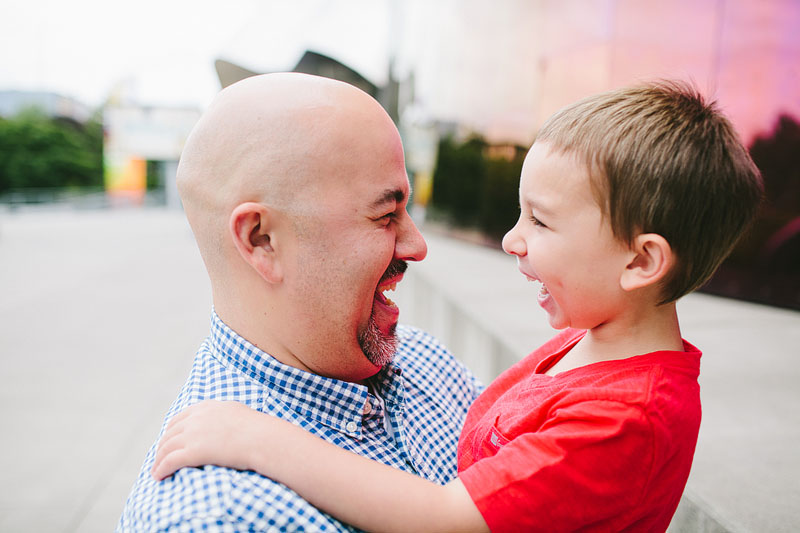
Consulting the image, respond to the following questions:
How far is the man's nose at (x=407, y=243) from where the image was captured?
141cm

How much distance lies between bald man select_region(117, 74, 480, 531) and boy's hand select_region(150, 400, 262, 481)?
123 mm

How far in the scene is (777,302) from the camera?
14.0 feet

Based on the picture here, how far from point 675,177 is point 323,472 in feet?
2.54

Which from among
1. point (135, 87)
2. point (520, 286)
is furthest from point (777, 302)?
point (135, 87)

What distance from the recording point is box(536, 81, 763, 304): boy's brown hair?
0.98 metres

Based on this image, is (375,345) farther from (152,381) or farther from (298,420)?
(152,381)

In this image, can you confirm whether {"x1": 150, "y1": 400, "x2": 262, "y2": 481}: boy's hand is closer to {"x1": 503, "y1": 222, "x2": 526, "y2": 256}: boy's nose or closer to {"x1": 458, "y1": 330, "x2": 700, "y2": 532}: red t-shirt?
{"x1": 458, "y1": 330, "x2": 700, "y2": 532}: red t-shirt

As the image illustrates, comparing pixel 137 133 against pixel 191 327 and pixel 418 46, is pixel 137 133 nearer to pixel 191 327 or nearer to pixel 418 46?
pixel 418 46

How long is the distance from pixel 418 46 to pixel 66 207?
28.8 m

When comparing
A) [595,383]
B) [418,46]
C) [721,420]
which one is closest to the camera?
[595,383]

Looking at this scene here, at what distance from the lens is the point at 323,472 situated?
1.01 m

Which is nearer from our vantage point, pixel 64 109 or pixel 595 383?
pixel 595 383

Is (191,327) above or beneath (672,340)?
beneath

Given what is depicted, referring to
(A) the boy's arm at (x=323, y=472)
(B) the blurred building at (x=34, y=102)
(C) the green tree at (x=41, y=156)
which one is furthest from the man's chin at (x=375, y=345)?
(B) the blurred building at (x=34, y=102)
